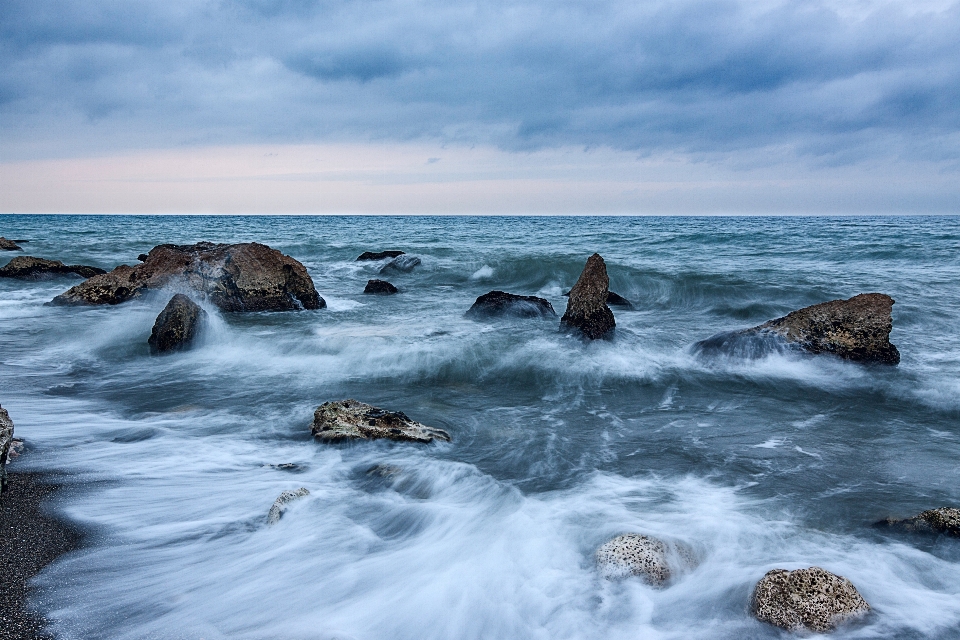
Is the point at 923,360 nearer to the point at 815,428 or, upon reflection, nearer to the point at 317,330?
the point at 815,428

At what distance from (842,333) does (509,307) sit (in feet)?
16.7

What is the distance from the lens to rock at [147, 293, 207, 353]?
8312 mm

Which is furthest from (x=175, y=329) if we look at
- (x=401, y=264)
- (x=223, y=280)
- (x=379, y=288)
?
(x=401, y=264)

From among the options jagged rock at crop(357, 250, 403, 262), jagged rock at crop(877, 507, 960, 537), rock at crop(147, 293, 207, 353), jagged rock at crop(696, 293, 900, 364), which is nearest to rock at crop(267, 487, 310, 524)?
jagged rock at crop(877, 507, 960, 537)

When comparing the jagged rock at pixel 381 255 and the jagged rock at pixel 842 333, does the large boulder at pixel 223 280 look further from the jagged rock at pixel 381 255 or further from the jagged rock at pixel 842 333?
the jagged rock at pixel 381 255

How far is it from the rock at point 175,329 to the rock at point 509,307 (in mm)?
4601

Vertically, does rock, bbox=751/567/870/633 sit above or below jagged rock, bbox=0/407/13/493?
below

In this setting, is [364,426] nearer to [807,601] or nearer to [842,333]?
[807,601]

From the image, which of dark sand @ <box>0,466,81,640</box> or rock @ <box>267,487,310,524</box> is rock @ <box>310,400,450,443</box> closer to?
rock @ <box>267,487,310,524</box>

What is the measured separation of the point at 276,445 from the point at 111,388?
8.91 ft

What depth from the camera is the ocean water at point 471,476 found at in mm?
3084

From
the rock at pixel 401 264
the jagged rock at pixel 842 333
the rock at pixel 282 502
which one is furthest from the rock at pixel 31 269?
the jagged rock at pixel 842 333

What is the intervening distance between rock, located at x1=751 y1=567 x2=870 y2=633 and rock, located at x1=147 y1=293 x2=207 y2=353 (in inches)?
295

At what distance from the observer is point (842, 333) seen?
25.4 ft
